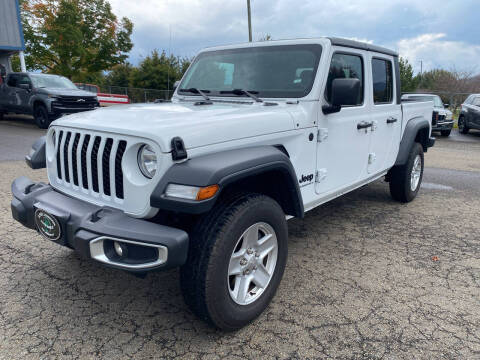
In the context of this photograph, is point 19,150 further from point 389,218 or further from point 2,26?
point 2,26

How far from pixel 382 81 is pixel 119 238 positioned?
347 centimetres

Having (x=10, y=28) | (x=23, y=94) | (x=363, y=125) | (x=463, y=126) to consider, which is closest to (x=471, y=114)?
(x=463, y=126)

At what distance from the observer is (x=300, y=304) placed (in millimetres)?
2758

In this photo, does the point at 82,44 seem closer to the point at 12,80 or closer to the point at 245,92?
the point at 12,80

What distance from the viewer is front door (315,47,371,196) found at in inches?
126

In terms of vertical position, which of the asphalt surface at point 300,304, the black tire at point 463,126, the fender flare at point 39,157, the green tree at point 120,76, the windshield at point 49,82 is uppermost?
the green tree at point 120,76

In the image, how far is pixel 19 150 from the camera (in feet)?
28.8

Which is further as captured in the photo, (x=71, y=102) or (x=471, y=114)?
(x=471, y=114)

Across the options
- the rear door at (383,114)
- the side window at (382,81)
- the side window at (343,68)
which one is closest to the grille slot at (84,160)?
the side window at (343,68)

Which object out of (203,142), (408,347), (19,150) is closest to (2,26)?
(19,150)

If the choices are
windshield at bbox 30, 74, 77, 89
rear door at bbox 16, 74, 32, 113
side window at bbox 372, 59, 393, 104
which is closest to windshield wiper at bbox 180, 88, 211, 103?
side window at bbox 372, 59, 393, 104

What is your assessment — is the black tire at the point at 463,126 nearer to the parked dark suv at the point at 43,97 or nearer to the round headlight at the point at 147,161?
the parked dark suv at the point at 43,97

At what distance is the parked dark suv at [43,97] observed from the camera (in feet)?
39.8

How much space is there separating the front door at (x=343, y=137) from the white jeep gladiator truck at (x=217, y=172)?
0.06 feet
